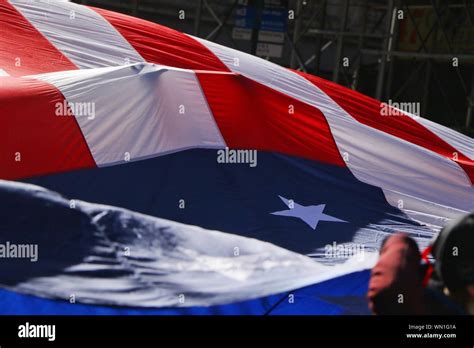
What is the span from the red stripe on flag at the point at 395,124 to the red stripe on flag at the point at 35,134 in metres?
1.87

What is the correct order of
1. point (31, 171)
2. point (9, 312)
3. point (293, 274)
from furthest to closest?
point (31, 171) < point (9, 312) < point (293, 274)

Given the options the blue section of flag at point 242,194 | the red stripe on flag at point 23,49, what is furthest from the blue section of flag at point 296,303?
the red stripe on flag at point 23,49

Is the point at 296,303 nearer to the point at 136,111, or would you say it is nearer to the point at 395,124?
the point at 136,111

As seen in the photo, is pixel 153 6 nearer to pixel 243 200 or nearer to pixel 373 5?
pixel 373 5

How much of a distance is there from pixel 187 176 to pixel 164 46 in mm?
1446

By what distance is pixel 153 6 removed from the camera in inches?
510

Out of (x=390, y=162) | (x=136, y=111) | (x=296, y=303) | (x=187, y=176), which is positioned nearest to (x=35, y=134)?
(x=136, y=111)

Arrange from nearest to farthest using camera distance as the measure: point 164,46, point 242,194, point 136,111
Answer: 1. point 242,194
2. point 136,111
3. point 164,46

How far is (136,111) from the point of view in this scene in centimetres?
402

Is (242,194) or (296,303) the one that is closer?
(296,303)

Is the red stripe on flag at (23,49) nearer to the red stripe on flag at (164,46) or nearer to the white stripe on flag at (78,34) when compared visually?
the white stripe on flag at (78,34)

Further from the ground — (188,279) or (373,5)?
(373,5)

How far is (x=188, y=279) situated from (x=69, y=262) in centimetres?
35

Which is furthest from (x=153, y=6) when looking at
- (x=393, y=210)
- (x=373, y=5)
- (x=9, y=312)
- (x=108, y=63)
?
(x=9, y=312)
